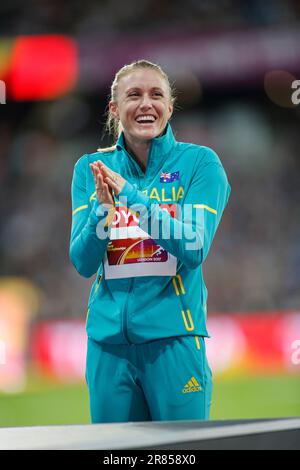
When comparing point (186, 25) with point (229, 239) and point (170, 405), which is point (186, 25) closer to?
point (229, 239)

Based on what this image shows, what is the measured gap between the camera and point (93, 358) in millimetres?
2213

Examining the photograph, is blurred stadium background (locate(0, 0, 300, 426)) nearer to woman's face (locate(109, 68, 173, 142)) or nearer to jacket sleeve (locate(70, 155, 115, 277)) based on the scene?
jacket sleeve (locate(70, 155, 115, 277))

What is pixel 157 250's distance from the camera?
2219 millimetres

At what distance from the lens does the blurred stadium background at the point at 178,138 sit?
8.60 metres

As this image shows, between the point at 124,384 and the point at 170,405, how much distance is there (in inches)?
5.8

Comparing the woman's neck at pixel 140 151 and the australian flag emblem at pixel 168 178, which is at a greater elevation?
the woman's neck at pixel 140 151

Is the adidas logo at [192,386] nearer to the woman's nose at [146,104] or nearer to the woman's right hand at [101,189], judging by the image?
the woman's right hand at [101,189]

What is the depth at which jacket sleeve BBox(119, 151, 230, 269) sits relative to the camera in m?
2.11

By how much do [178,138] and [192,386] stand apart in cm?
936

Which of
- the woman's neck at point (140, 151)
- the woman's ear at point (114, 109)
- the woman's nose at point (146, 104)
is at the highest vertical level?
the woman's ear at point (114, 109)

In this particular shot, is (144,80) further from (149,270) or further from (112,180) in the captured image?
(149,270)

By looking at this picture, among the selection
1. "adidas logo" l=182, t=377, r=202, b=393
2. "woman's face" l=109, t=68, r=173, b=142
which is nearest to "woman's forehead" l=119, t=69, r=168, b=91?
"woman's face" l=109, t=68, r=173, b=142

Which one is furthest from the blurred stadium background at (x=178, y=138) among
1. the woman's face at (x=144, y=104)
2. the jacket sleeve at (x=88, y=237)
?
the woman's face at (x=144, y=104)
